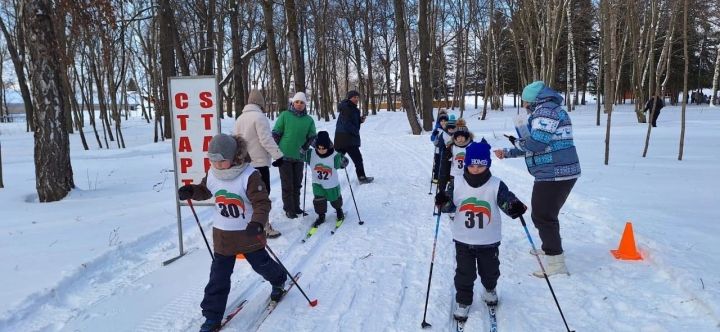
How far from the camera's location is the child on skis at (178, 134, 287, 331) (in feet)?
12.2

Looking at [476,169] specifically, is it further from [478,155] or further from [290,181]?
[290,181]

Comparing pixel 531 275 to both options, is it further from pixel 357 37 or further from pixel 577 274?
pixel 357 37

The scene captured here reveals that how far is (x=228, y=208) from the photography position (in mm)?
3852

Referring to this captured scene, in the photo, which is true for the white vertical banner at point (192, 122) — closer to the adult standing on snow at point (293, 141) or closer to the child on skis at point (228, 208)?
the adult standing on snow at point (293, 141)

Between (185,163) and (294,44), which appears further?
(294,44)

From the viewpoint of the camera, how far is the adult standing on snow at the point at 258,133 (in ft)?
19.9

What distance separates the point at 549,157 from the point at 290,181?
3778 mm

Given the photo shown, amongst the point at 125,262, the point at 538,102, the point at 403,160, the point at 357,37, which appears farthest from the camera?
the point at 357,37

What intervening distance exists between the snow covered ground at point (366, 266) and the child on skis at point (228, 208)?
310 mm

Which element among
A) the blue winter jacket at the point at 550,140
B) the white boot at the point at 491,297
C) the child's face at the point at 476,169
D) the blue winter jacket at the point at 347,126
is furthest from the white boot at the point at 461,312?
the blue winter jacket at the point at 347,126

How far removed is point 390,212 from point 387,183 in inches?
96.5

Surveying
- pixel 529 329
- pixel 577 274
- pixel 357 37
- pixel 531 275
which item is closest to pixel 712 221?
pixel 577 274

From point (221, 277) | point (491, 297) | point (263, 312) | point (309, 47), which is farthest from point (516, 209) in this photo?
point (309, 47)

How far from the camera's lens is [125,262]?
5.27 m
